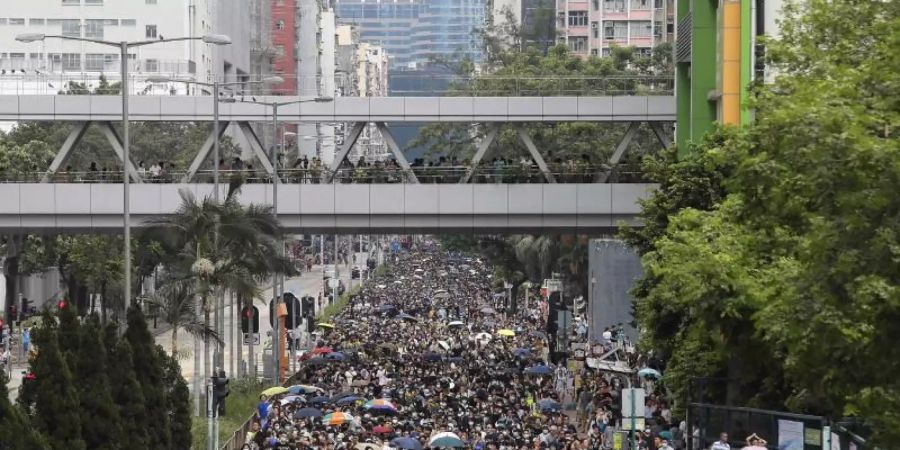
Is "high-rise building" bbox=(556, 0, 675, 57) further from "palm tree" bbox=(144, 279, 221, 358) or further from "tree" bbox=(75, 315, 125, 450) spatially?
"tree" bbox=(75, 315, 125, 450)

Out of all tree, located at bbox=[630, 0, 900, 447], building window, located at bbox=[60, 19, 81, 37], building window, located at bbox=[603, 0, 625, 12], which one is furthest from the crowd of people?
building window, located at bbox=[603, 0, 625, 12]

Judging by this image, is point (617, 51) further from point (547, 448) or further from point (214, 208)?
point (547, 448)

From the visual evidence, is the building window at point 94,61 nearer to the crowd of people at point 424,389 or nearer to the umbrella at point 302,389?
the crowd of people at point 424,389

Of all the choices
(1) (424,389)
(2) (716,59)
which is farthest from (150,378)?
(2) (716,59)

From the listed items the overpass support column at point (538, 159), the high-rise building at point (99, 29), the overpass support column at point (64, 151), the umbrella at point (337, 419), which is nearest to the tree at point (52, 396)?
the umbrella at point (337, 419)

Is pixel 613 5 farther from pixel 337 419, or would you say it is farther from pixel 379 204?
pixel 337 419

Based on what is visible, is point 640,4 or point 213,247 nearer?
point 213,247

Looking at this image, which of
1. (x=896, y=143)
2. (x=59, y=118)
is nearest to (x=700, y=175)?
(x=896, y=143)
